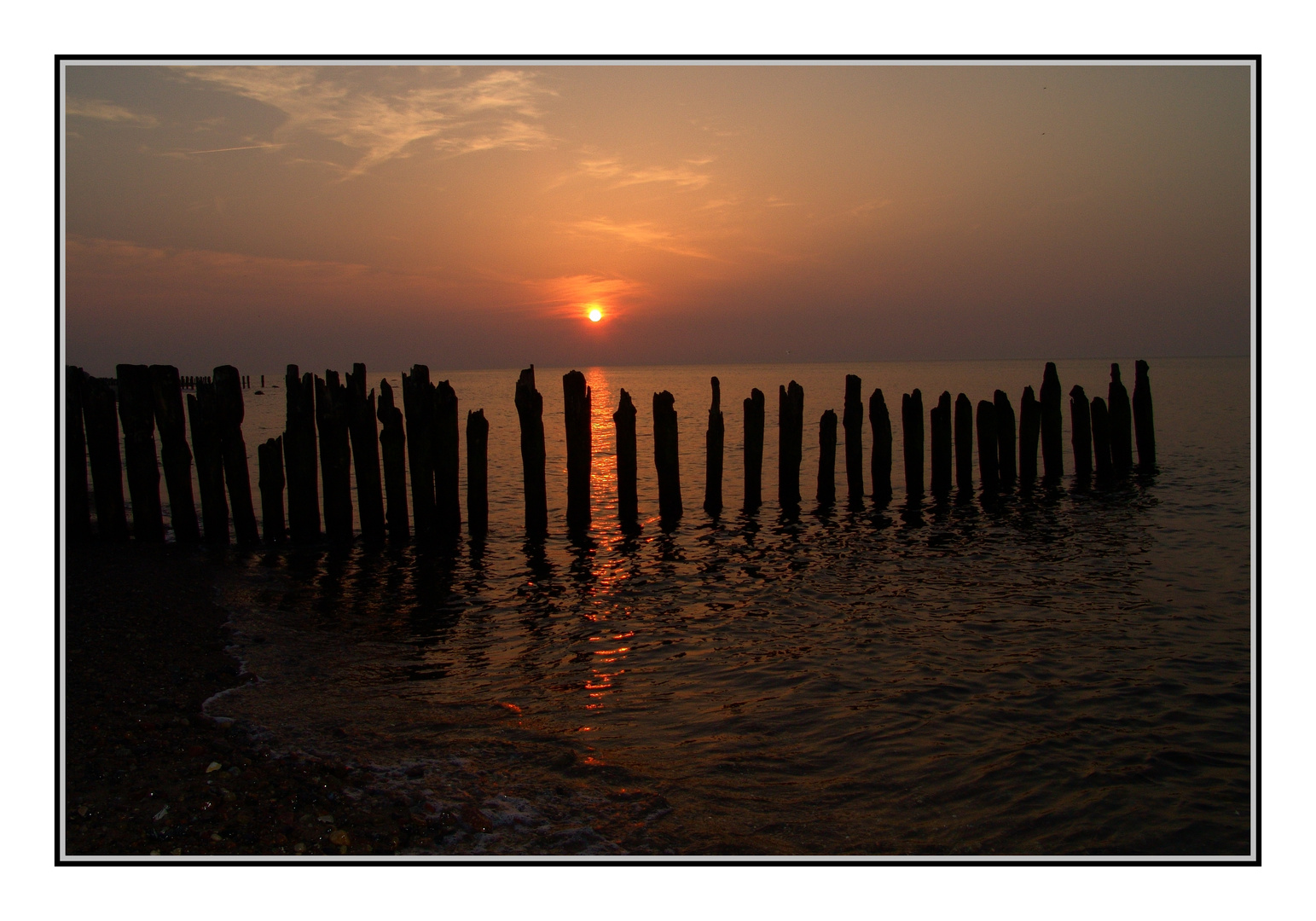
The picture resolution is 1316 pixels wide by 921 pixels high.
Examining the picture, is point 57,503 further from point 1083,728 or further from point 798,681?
point 1083,728

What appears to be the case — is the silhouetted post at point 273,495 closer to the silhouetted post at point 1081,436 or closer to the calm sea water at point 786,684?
the calm sea water at point 786,684

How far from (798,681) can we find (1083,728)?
2.07 metres

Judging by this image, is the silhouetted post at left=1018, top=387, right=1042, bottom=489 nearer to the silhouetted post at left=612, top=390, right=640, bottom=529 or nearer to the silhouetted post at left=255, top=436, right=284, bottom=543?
the silhouetted post at left=612, top=390, right=640, bottom=529

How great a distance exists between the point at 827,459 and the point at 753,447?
1.53 meters

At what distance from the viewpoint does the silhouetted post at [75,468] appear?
11.3 metres

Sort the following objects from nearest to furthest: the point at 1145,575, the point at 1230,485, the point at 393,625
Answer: the point at 393,625 < the point at 1145,575 < the point at 1230,485

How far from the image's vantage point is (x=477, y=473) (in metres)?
12.8

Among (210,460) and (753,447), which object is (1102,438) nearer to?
(753,447)

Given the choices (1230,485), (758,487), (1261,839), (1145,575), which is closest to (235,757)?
(1261,839)

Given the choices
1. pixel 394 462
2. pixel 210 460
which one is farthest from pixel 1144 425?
pixel 210 460

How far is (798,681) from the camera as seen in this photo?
6.73 meters

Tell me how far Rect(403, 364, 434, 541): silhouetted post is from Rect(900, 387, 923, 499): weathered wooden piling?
865 cm

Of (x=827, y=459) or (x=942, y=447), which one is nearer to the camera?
(x=827, y=459)

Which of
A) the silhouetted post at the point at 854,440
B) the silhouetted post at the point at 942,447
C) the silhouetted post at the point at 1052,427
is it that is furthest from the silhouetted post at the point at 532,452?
the silhouetted post at the point at 1052,427
